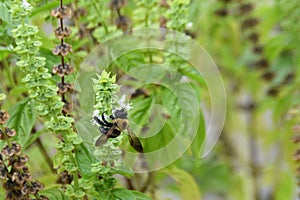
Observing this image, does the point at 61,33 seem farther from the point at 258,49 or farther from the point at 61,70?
the point at 258,49

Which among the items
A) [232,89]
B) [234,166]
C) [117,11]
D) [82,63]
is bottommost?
[82,63]

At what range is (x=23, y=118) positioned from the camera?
2.58 ft

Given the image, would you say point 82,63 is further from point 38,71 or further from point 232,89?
point 232,89

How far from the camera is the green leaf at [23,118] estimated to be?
0.77 m

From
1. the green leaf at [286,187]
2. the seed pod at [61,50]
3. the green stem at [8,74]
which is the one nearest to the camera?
the seed pod at [61,50]

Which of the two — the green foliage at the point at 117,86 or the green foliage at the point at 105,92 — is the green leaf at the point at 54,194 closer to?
the green foliage at the point at 117,86

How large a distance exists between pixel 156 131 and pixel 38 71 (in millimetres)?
261

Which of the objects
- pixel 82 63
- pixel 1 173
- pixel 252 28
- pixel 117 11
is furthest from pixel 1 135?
pixel 252 28

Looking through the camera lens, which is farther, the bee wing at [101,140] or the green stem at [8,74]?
the green stem at [8,74]

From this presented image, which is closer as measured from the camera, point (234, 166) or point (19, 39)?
point (19, 39)

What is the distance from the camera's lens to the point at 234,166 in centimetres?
187

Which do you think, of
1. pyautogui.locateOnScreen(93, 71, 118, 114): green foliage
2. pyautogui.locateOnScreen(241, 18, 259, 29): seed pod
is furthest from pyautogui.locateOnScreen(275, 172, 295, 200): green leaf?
pyautogui.locateOnScreen(93, 71, 118, 114): green foliage

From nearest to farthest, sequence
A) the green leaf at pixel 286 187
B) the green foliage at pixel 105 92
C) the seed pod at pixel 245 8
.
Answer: the green foliage at pixel 105 92 → the seed pod at pixel 245 8 → the green leaf at pixel 286 187

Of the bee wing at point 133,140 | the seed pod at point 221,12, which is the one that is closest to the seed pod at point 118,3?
the bee wing at point 133,140
